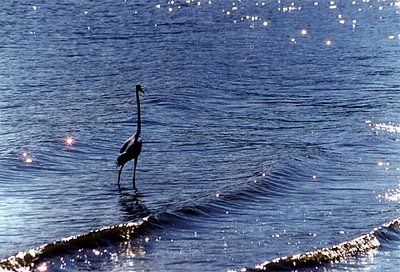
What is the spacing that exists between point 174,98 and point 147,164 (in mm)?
5797

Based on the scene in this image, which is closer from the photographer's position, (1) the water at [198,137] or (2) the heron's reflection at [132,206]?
A: (1) the water at [198,137]

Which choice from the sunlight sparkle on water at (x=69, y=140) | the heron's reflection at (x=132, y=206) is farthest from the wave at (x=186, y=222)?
the sunlight sparkle on water at (x=69, y=140)

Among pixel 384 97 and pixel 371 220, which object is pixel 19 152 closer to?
pixel 371 220

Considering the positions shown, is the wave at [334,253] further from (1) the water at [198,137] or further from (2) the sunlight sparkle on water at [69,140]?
(2) the sunlight sparkle on water at [69,140]

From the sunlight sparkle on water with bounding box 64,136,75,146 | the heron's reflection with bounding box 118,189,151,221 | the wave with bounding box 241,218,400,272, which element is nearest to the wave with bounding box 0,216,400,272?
the wave with bounding box 241,218,400,272

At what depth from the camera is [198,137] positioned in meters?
19.0

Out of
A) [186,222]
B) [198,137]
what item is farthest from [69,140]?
[186,222]

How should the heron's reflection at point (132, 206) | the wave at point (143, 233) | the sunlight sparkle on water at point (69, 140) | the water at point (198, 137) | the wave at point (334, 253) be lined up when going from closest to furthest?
the wave at point (143, 233), the wave at point (334, 253), the water at point (198, 137), the heron's reflection at point (132, 206), the sunlight sparkle on water at point (69, 140)

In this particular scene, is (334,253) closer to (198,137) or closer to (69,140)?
(198,137)

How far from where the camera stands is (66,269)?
11.7 metres

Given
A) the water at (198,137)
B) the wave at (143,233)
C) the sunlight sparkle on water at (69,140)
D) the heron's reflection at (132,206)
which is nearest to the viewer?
the wave at (143,233)

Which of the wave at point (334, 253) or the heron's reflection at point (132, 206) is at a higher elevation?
the heron's reflection at point (132, 206)

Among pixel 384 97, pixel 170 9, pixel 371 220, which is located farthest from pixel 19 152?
pixel 170 9

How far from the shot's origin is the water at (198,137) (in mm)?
12969
